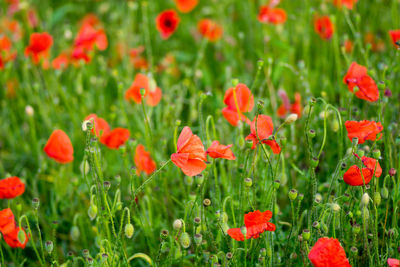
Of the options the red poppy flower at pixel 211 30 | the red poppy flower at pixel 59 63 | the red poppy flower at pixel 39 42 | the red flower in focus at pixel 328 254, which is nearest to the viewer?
the red flower in focus at pixel 328 254

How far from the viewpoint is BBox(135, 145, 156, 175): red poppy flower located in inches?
71.1

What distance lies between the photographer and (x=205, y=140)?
5.44 feet

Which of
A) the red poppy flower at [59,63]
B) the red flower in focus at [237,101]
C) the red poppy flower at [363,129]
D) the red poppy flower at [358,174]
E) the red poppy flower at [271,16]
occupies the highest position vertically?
the red poppy flower at [271,16]

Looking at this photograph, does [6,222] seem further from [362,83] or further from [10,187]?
[362,83]

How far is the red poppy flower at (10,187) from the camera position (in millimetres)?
1587

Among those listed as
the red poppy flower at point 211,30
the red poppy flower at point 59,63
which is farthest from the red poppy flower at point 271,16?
the red poppy flower at point 59,63

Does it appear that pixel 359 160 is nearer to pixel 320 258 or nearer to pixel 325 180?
pixel 320 258

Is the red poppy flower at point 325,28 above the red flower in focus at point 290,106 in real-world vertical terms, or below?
above

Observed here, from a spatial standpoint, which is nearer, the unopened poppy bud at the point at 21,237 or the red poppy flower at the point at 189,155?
the red poppy flower at the point at 189,155

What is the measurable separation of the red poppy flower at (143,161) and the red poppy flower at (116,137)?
66 millimetres

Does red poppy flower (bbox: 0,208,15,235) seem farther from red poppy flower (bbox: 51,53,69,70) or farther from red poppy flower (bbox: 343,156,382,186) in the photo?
red poppy flower (bbox: 51,53,69,70)

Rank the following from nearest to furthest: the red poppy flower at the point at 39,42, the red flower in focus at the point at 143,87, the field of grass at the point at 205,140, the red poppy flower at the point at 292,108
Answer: the field of grass at the point at 205,140 → the red flower in focus at the point at 143,87 → the red poppy flower at the point at 292,108 → the red poppy flower at the point at 39,42

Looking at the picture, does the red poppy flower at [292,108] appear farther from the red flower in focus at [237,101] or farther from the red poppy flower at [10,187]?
the red poppy flower at [10,187]

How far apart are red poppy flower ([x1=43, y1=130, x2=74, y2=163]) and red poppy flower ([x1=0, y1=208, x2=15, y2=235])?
1.03ft
